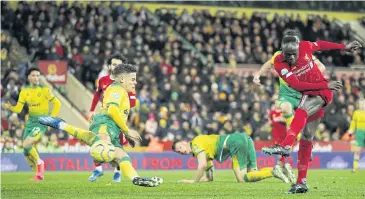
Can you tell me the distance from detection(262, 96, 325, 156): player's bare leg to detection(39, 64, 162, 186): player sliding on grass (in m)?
2.24

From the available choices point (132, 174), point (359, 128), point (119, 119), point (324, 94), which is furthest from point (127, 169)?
point (359, 128)

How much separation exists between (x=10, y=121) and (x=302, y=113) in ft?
52.9

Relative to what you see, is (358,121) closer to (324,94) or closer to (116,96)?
(324,94)

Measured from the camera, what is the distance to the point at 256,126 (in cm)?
Result: 3216

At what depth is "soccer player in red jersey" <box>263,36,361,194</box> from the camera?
13.8 metres

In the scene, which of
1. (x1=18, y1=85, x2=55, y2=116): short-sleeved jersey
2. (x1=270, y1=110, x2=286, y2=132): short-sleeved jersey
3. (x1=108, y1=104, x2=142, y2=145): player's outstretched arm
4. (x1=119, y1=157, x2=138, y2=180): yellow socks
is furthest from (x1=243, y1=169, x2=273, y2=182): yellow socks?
(x1=270, y1=110, x2=286, y2=132): short-sleeved jersey

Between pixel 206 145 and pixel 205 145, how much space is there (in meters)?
0.03

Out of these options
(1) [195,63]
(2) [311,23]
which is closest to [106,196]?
(1) [195,63]

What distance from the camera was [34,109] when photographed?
68.9 ft

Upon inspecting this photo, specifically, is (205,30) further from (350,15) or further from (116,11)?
(350,15)

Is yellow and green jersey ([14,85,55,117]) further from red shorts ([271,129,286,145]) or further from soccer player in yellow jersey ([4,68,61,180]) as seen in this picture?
red shorts ([271,129,286,145])

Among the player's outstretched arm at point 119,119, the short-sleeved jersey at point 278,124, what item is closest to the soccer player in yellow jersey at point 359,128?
the short-sleeved jersey at point 278,124

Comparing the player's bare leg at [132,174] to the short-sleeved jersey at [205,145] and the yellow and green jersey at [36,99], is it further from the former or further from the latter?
the yellow and green jersey at [36,99]

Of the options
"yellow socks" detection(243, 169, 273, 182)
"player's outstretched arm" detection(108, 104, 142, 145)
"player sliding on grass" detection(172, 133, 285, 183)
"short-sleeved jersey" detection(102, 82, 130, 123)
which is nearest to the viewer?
"player's outstretched arm" detection(108, 104, 142, 145)
